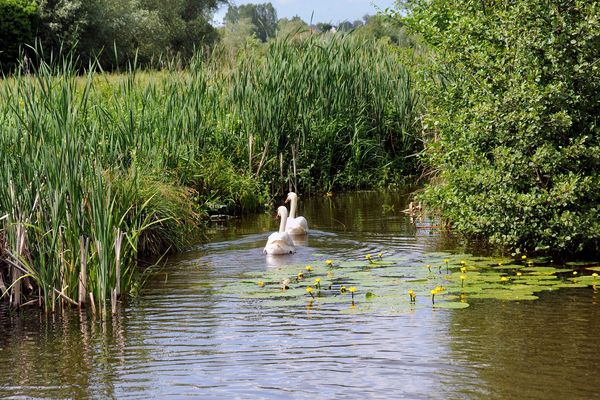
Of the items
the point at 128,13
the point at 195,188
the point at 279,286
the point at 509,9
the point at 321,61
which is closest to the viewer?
the point at 279,286

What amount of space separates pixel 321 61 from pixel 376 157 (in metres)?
2.19

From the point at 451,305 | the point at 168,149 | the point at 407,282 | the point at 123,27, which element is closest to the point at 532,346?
the point at 451,305

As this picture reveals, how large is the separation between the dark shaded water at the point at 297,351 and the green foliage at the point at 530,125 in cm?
143

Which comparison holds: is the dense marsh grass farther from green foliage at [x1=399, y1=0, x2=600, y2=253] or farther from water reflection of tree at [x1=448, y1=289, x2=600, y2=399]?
green foliage at [x1=399, y1=0, x2=600, y2=253]

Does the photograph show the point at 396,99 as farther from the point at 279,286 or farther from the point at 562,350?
the point at 562,350

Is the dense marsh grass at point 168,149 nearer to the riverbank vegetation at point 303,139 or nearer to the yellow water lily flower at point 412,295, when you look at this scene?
the riverbank vegetation at point 303,139

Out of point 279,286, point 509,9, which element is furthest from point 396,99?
point 279,286

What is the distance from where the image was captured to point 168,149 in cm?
1286

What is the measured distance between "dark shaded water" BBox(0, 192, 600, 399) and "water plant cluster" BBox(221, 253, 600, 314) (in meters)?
0.21

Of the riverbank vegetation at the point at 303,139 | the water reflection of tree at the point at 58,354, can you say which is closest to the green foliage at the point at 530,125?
the riverbank vegetation at the point at 303,139

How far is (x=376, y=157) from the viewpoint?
1744 cm

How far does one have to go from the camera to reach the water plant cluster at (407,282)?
8.41 metres

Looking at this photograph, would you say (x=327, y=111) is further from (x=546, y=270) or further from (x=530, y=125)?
(x=546, y=270)

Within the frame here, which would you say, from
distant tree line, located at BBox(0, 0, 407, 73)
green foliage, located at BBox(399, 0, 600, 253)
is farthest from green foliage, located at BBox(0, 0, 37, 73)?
green foliage, located at BBox(399, 0, 600, 253)
